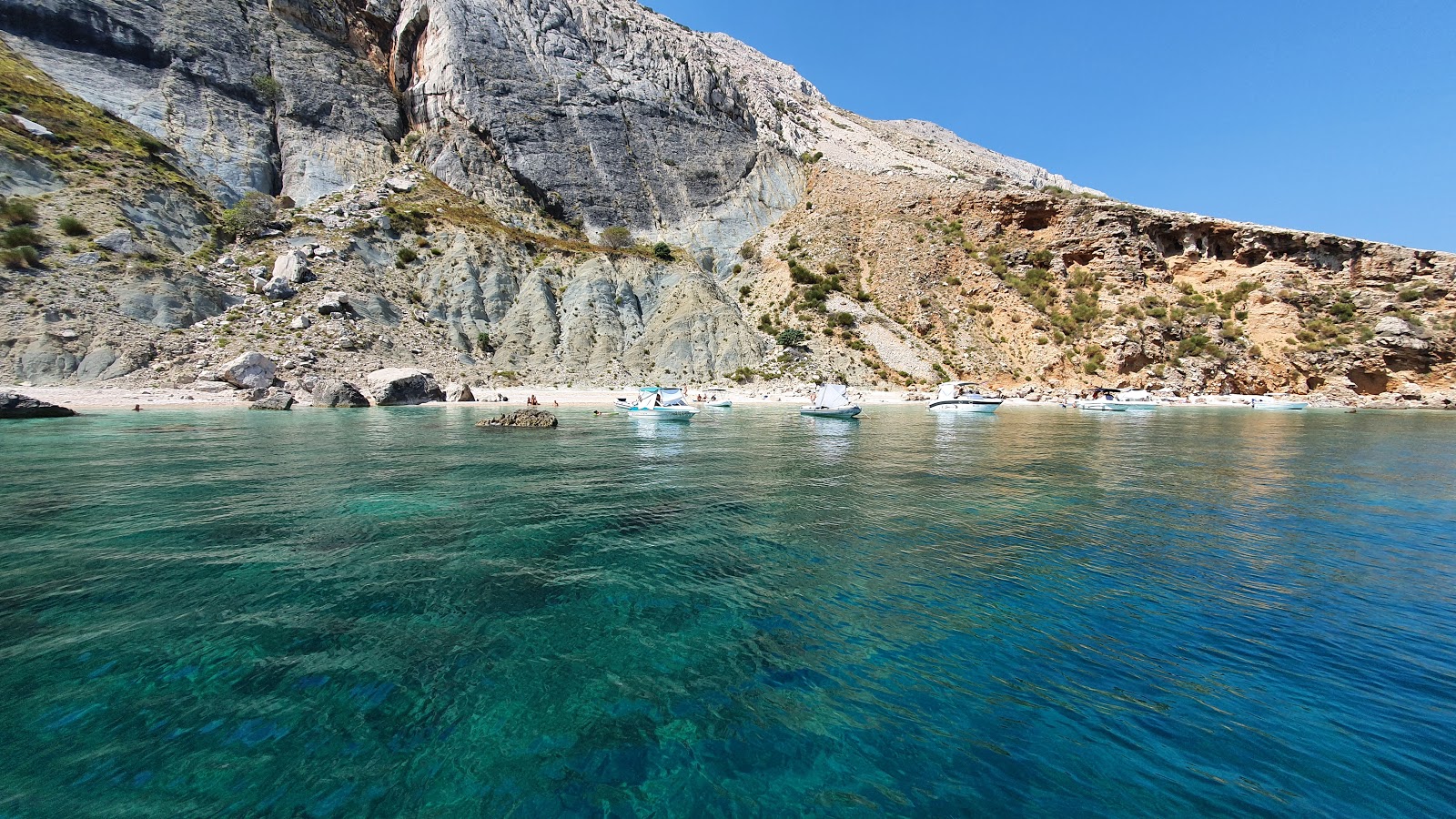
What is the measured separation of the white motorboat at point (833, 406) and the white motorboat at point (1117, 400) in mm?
27895

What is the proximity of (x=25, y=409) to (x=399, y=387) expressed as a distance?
1824 centimetres

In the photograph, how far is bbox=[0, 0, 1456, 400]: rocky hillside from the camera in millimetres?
45062

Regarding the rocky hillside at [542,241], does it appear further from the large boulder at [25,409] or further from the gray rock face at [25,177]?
the large boulder at [25,409]

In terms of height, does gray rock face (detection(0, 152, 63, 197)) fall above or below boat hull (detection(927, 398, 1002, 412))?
above

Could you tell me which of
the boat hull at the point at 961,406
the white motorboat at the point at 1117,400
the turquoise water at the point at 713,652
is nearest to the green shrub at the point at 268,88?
the turquoise water at the point at 713,652

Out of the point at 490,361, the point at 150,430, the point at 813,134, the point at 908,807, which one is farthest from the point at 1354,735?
the point at 813,134

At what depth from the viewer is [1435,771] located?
4.68m

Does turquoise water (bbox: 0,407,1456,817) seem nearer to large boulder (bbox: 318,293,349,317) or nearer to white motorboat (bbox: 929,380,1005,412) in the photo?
white motorboat (bbox: 929,380,1005,412)

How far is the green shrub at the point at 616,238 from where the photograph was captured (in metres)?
74.9

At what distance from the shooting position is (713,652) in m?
6.50

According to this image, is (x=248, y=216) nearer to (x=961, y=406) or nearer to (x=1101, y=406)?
(x=961, y=406)

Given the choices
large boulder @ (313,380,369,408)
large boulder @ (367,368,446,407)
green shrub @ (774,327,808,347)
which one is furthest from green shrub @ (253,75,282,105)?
green shrub @ (774,327,808,347)

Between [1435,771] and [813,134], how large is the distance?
124 meters

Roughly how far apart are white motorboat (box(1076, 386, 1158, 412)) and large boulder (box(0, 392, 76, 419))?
7409 centimetres
